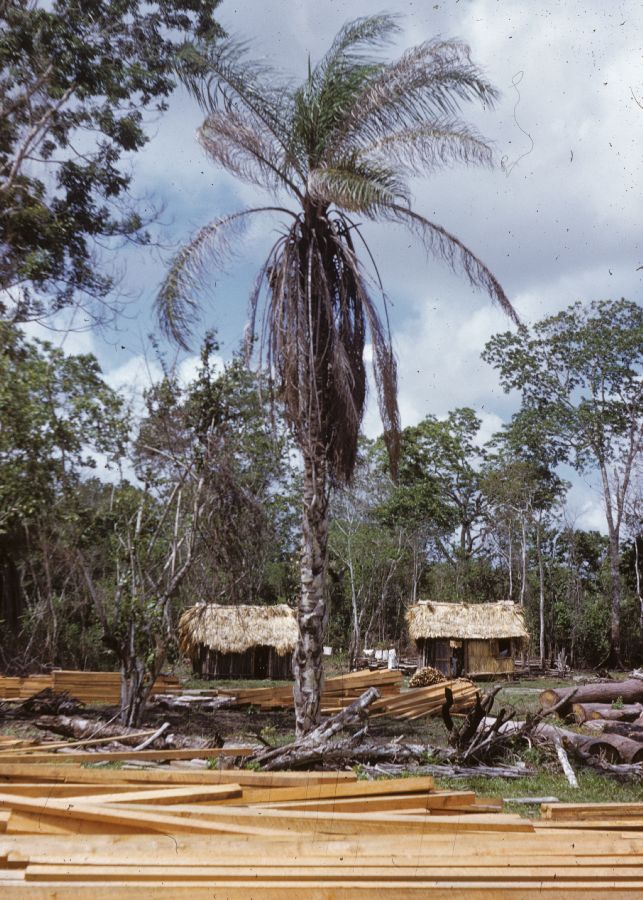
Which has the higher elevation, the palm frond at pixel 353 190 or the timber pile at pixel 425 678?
the palm frond at pixel 353 190

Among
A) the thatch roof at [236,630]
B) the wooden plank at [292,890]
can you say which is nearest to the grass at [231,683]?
the thatch roof at [236,630]

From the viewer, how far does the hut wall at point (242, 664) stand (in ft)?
Answer: 74.3

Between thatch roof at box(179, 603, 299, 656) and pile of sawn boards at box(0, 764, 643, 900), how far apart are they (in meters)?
16.4

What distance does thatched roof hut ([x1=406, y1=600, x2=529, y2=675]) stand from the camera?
23.9 m

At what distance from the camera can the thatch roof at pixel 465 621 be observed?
941 inches

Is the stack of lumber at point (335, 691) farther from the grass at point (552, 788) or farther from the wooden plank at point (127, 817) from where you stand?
the wooden plank at point (127, 817)

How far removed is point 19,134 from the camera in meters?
14.1

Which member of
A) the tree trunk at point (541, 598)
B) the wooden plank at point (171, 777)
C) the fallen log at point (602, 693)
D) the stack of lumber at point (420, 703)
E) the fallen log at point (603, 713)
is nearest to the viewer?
the wooden plank at point (171, 777)

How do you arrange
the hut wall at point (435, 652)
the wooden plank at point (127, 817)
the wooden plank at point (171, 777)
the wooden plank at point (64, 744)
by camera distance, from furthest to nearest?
1. the hut wall at point (435, 652)
2. the wooden plank at point (64, 744)
3. the wooden plank at point (171, 777)
4. the wooden plank at point (127, 817)

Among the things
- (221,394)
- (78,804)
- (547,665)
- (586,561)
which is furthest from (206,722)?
(586,561)

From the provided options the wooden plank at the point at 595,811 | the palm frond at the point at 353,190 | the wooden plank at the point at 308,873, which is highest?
the palm frond at the point at 353,190

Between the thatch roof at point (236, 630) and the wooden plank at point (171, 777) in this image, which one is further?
the thatch roof at point (236, 630)

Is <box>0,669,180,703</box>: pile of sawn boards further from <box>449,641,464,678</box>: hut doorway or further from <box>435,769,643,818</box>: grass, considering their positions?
<box>449,641,464,678</box>: hut doorway

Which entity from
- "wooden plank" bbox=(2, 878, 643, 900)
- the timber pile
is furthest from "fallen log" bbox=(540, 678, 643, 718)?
"wooden plank" bbox=(2, 878, 643, 900)
